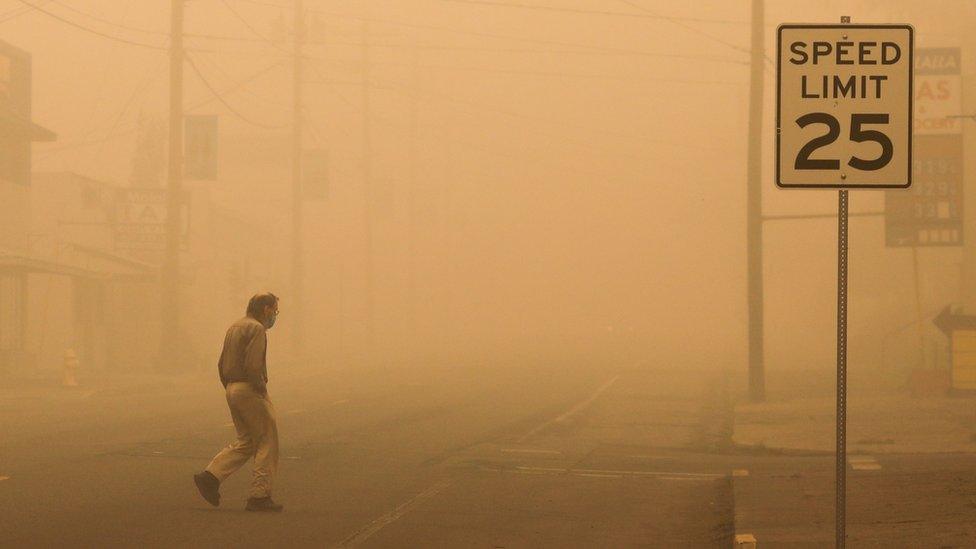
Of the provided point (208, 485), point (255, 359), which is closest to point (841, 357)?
point (255, 359)

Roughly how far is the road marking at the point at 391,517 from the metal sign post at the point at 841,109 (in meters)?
4.17

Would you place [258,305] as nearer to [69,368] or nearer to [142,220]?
[69,368]

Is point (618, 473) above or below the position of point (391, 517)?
below

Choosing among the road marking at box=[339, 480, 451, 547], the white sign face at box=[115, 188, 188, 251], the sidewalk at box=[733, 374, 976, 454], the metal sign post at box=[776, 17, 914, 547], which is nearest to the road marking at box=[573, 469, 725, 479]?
the road marking at box=[339, 480, 451, 547]

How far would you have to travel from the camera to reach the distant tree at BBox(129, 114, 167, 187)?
7862cm

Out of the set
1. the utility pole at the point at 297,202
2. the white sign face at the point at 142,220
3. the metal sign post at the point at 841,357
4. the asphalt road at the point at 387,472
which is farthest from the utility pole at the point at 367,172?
the metal sign post at the point at 841,357

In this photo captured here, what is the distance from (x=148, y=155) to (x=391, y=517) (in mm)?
71073

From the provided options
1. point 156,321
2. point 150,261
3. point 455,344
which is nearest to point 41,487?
point 156,321

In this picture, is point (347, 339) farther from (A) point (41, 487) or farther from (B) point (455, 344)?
(A) point (41, 487)

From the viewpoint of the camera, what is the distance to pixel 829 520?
10.3 m

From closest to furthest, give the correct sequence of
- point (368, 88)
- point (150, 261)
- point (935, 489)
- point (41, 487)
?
point (935, 489) < point (41, 487) < point (150, 261) < point (368, 88)

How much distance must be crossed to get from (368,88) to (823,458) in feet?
137

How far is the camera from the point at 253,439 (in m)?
11.2

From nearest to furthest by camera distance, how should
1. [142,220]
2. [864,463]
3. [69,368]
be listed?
1. [864,463]
2. [69,368]
3. [142,220]
